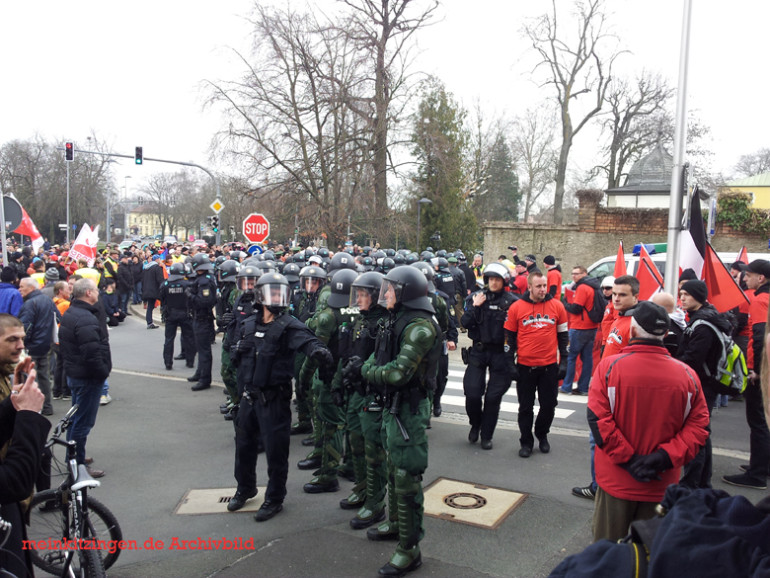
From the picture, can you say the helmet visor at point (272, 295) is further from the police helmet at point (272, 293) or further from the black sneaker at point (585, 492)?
the black sneaker at point (585, 492)

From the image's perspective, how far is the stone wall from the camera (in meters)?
19.5

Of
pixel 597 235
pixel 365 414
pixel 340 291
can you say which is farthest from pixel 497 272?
pixel 597 235

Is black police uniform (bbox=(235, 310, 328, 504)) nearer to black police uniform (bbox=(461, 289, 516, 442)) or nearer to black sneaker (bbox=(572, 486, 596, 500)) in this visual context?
black police uniform (bbox=(461, 289, 516, 442))

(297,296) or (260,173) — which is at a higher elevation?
(260,173)

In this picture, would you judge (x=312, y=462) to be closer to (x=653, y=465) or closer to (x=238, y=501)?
(x=238, y=501)

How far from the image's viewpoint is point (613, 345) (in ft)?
17.6

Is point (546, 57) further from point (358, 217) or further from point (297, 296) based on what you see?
point (297, 296)

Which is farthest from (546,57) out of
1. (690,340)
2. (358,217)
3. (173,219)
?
(173,219)

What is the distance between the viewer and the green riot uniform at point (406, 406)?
14.4 ft

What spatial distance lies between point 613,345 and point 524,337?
172 centimetres

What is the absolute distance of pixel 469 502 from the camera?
5676 millimetres

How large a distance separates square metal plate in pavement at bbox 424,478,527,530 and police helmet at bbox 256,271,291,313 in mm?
2288

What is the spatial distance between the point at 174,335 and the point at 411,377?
351 inches

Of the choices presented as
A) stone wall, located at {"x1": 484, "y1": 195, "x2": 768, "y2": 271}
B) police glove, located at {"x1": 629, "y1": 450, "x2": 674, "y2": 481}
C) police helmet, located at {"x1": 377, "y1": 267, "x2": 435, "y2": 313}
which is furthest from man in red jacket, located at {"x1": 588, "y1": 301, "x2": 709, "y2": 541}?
stone wall, located at {"x1": 484, "y1": 195, "x2": 768, "y2": 271}
